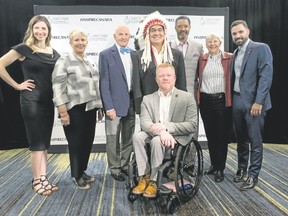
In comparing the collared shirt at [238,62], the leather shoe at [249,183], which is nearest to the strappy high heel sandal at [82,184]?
the leather shoe at [249,183]

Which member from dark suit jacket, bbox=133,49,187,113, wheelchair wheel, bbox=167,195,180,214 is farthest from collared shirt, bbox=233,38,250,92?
wheelchair wheel, bbox=167,195,180,214

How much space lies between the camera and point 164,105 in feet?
8.57

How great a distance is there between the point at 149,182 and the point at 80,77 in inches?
44.7

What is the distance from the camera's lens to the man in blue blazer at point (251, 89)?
276 cm

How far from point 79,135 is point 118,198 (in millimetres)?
683

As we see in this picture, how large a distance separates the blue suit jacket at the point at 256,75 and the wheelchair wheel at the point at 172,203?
112 cm

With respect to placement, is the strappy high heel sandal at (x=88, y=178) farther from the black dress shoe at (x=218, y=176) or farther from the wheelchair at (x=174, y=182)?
the black dress shoe at (x=218, y=176)

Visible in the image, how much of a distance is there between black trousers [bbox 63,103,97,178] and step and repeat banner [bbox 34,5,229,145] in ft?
5.35

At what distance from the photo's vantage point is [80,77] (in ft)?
9.09

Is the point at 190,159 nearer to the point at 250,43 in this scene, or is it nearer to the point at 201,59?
the point at 201,59

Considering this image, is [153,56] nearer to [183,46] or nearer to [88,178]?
[183,46]

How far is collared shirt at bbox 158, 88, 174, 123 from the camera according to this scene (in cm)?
260

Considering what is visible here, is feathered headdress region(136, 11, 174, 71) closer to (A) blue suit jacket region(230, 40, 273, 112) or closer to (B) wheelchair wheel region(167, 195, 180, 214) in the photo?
(A) blue suit jacket region(230, 40, 273, 112)

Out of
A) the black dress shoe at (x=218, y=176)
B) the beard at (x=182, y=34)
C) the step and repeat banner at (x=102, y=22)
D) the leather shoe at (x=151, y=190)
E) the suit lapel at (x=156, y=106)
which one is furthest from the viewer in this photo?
the step and repeat banner at (x=102, y=22)
